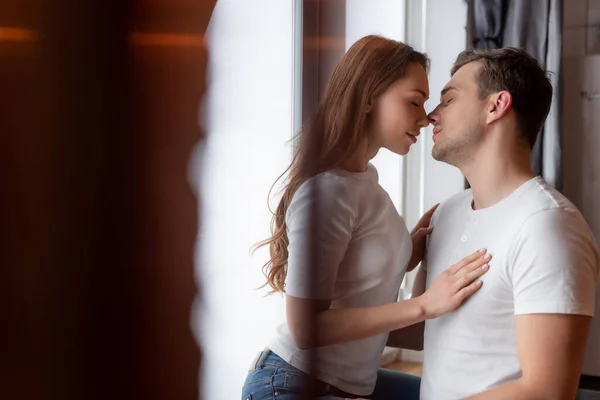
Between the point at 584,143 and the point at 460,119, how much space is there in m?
1.51

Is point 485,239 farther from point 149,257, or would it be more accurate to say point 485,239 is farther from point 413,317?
point 149,257

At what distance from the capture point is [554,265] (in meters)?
0.77

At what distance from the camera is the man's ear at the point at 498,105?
925 millimetres

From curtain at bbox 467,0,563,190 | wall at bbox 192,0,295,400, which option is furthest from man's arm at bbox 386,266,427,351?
curtain at bbox 467,0,563,190

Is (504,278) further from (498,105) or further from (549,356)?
(498,105)

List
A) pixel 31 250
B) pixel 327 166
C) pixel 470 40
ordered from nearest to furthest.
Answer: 1. pixel 31 250
2. pixel 327 166
3. pixel 470 40

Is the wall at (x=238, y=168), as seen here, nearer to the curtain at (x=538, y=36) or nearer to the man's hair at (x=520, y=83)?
the man's hair at (x=520, y=83)

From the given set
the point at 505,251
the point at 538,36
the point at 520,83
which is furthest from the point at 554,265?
the point at 538,36

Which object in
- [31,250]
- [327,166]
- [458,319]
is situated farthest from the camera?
[458,319]

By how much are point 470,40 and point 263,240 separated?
2.17 m

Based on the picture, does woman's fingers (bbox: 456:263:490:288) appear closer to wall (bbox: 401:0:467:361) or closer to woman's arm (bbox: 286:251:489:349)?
woman's arm (bbox: 286:251:489:349)

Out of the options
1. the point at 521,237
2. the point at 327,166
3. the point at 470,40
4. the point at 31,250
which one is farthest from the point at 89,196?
the point at 470,40

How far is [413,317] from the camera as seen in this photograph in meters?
0.78

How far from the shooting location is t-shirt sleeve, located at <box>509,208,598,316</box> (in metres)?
0.76
